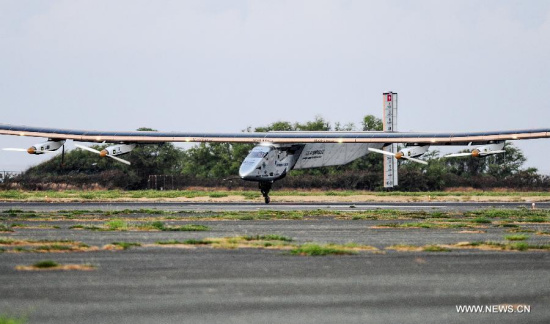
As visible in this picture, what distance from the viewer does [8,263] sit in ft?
58.9

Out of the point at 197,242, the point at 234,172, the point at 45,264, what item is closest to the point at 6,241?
the point at 197,242

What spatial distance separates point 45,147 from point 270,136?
15.4 m

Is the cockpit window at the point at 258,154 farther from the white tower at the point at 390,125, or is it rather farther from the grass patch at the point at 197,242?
the grass patch at the point at 197,242

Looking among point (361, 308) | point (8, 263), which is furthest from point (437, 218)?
point (361, 308)

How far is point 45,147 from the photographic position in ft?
199

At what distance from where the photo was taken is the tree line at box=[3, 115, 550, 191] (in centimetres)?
9225

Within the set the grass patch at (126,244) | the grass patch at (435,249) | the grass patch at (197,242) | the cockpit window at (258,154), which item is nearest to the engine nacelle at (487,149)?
the cockpit window at (258,154)

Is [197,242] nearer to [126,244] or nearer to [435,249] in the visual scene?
[126,244]

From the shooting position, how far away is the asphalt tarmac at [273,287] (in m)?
11.8

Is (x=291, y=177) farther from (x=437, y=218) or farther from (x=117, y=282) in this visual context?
(x=117, y=282)

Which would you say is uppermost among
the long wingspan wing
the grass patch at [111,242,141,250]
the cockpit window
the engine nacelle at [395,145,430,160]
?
the long wingspan wing

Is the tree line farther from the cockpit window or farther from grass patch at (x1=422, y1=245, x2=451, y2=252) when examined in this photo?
grass patch at (x1=422, y1=245, x2=451, y2=252)

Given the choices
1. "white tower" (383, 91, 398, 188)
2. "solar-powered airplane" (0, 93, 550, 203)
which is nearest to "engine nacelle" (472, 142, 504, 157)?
"solar-powered airplane" (0, 93, 550, 203)

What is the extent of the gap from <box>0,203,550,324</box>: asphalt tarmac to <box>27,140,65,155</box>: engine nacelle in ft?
124
